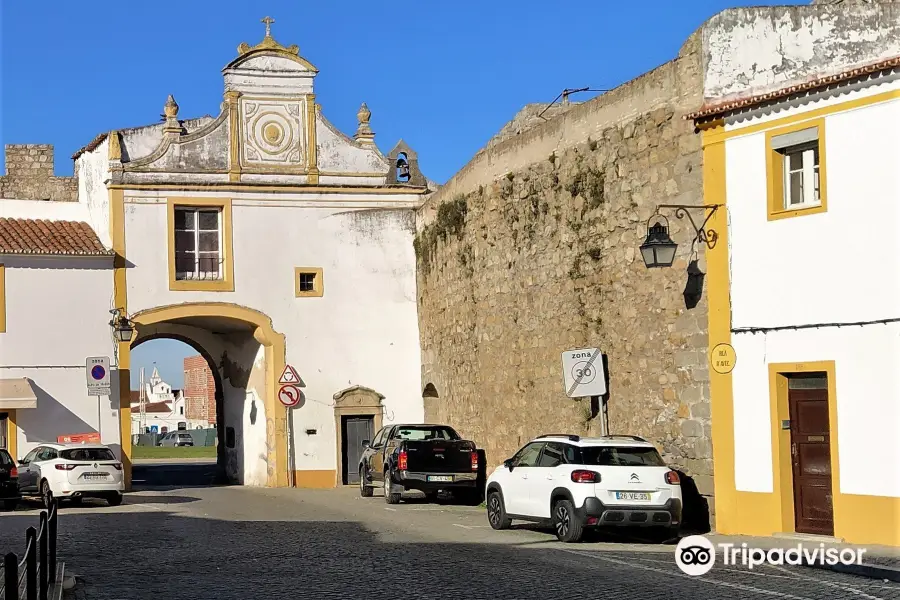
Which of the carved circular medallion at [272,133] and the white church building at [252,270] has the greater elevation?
the carved circular medallion at [272,133]

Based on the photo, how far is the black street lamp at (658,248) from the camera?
1853cm

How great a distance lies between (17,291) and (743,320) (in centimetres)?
1760

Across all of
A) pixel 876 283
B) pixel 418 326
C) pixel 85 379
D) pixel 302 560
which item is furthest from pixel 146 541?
pixel 418 326

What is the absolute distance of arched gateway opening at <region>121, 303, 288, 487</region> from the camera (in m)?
31.3

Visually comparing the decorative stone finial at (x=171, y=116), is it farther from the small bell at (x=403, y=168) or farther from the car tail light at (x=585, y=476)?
the car tail light at (x=585, y=476)

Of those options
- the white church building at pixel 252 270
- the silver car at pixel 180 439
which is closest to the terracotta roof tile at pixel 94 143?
the white church building at pixel 252 270

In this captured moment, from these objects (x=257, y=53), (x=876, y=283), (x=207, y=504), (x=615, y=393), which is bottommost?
(x=207, y=504)

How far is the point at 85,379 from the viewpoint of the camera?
29844mm

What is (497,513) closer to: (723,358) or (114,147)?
(723,358)

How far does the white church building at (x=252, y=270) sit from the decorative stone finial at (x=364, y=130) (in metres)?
0.04

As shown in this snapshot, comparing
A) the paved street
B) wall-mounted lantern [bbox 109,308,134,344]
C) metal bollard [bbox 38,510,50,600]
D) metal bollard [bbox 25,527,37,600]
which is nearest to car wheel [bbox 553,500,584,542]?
the paved street

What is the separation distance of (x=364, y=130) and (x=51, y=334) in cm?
919

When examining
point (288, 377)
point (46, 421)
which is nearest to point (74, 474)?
point (46, 421)

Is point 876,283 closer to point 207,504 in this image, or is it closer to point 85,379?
point 207,504
